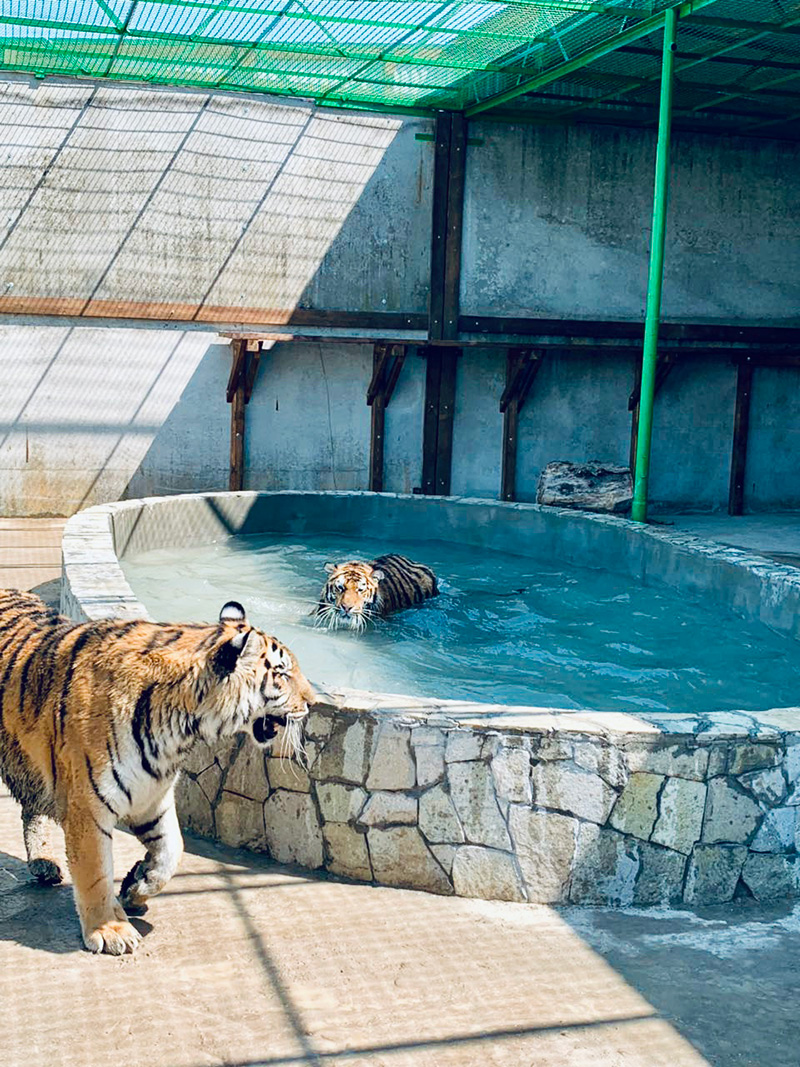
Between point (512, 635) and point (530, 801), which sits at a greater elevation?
point (530, 801)

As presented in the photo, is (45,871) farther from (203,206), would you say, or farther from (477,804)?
(203,206)

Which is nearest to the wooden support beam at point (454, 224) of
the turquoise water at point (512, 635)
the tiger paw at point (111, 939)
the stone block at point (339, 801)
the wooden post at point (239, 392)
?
the wooden post at point (239, 392)

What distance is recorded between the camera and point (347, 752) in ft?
13.1

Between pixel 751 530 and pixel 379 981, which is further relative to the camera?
pixel 751 530

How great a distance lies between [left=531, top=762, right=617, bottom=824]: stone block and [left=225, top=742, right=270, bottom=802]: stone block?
0.92 meters

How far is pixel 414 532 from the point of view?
35.1 feet

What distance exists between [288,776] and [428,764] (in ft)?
1.60

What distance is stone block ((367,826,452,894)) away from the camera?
395cm

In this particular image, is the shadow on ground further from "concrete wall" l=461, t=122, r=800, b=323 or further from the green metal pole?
"concrete wall" l=461, t=122, r=800, b=323

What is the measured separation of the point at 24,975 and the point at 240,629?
42.6 inches

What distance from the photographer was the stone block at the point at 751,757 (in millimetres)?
3975

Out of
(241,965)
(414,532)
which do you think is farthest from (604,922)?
(414,532)

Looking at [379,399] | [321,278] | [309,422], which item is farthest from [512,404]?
[321,278]

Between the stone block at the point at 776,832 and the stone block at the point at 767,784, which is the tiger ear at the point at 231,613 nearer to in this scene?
the stone block at the point at 767,784
